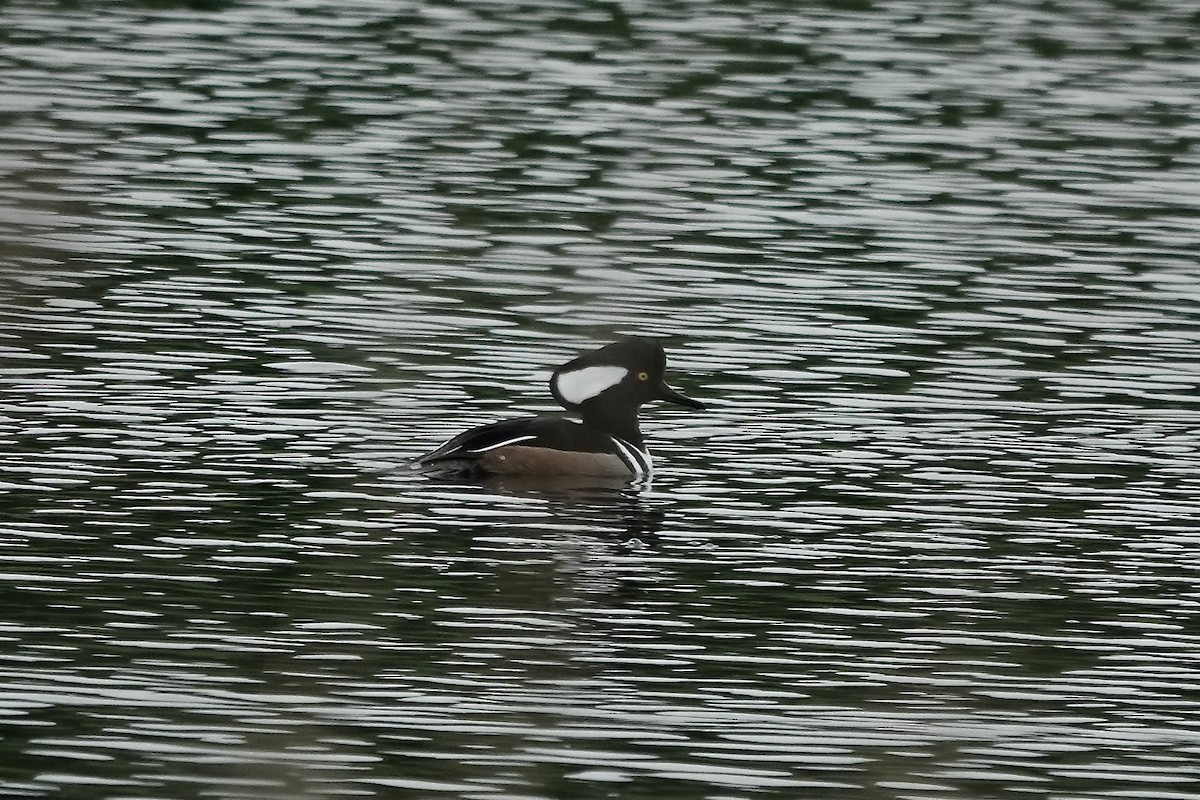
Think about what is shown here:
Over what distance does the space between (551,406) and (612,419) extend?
3.96 feet

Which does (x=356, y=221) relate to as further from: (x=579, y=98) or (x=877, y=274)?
(x=579, y=98)

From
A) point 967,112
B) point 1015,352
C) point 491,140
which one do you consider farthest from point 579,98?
point 1015,352

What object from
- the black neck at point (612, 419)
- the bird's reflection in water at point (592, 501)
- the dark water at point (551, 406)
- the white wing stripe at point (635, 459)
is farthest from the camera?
the black neck at point (612, 419)

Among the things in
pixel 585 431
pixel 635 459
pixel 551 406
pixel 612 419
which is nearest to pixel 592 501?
pixel 635 459

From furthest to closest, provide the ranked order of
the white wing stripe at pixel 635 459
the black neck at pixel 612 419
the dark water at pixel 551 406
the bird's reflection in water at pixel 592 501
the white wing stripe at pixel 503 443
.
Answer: the black neck at pixel 612 419, the white wing stripe at pixel 635 459, the white wing stripe at pixel 503 443, the bird's reflection in water at pixel 592 501, the dark water at pixel 551 406

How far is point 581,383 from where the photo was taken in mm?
18016

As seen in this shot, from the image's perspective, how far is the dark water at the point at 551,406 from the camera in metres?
11.4

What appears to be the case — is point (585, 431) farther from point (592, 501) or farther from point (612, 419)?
point (592, 501)

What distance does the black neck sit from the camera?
1786 cm

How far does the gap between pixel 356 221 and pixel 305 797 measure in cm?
1609

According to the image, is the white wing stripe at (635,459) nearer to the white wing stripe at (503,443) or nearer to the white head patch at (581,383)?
the white head patch at (581,383)

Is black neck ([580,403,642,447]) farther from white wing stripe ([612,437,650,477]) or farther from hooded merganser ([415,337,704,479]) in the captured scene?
white wing stripe ([612,437,650,477])

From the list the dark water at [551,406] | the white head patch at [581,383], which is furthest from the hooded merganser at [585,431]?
the dark water at [551,406]

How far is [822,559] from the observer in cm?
1491
